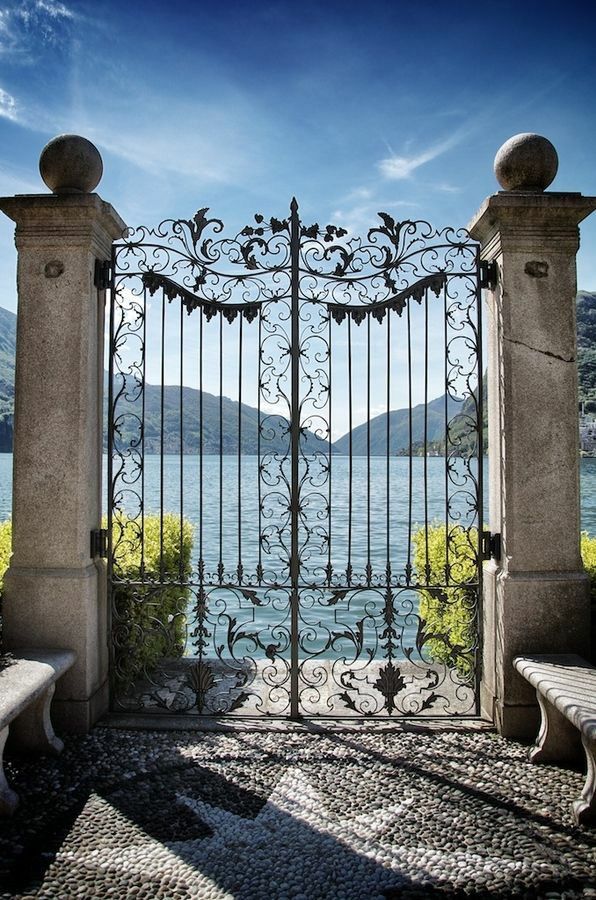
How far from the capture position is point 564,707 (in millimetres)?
3498

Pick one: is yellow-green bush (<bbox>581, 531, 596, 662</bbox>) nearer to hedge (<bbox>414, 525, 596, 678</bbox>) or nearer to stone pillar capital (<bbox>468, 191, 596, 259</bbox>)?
hedge (<bbox>414, 525, 596, 678</bbox>)

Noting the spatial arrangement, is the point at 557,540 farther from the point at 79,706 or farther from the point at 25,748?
the point at 25,748

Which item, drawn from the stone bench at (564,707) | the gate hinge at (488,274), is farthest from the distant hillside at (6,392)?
the stone bench at (564,707)

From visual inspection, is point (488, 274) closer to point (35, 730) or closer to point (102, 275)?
point (102, 275)

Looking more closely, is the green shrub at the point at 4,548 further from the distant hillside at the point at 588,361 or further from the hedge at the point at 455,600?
the distant hillside at the point at 588,361

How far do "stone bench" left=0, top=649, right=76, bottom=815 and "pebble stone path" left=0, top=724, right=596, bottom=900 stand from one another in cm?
14

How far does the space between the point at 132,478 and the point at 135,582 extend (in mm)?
808

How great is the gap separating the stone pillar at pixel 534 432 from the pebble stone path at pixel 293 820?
2.42 feet

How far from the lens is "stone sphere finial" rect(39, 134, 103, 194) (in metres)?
4.55

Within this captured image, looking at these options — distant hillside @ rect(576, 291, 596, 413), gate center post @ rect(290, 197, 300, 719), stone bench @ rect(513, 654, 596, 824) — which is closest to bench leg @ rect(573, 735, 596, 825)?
stone bench @ rect(513, 654, 596, 824)

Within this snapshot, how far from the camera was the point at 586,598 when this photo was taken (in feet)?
14.6

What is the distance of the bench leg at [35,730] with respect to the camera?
4066 mm

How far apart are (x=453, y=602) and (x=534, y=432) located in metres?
1.44

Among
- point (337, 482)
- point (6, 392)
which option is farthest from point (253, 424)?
point (6, 392)
